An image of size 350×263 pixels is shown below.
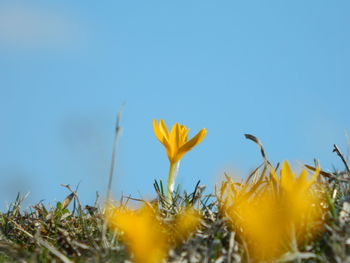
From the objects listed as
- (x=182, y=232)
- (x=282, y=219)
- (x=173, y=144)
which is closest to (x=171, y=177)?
(x=173, y=144)

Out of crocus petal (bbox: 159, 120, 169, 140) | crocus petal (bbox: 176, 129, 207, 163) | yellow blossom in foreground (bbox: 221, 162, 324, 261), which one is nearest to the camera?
yellow blossom in foreground (bbox: 221, 162, 324, 261)

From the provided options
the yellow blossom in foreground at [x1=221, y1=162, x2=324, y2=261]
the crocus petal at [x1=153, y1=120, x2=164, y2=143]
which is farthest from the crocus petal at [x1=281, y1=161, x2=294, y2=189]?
the crocus petal at [x1=153, y1=120, x2=164, y2=143]

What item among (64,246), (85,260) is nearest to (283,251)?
(85,260)

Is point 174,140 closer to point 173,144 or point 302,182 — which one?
point 173,144

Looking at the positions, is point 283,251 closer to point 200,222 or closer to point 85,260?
point 200,222

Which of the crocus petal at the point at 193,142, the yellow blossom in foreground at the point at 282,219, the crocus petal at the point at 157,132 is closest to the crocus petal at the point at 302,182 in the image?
the yellow blossom in foreground at the point at 282,219

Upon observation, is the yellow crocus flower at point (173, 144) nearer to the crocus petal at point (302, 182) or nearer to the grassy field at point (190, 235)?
the grassy field at point (190, 235)

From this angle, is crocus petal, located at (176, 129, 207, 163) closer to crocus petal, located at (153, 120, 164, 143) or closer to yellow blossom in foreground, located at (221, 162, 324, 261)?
crocus petal, located at (153, 120, 164, 143)
